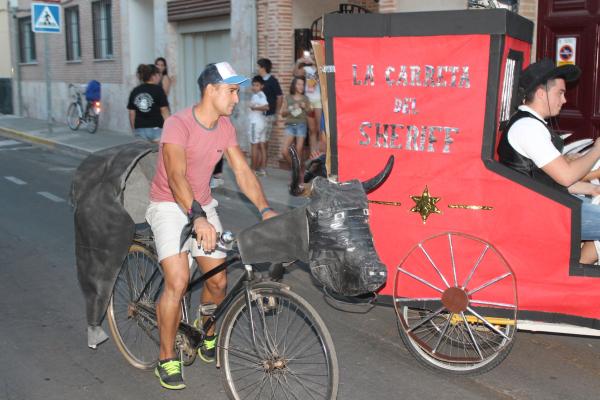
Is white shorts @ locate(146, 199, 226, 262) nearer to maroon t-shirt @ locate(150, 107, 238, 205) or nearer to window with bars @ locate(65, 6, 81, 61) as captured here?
maroon t-shirt @ locate(150, 107, 238, 205)

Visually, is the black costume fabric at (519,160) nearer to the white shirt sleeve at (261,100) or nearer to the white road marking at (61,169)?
the white shirt sleeve at (261,100)

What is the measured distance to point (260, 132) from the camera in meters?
12.5

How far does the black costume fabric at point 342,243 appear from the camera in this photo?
11.1ft

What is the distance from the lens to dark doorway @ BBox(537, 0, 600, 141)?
29.1 feet

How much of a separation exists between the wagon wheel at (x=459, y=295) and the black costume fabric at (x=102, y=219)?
1658mm

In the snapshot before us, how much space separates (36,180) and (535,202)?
1009cm

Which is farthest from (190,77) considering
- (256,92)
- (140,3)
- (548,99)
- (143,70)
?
(548,99)

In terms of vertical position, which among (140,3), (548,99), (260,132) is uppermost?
(140,3)

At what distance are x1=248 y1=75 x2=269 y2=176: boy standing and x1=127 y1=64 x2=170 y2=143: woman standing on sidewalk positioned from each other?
5.91 ft

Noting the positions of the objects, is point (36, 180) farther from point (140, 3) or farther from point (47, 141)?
point (140, 3)

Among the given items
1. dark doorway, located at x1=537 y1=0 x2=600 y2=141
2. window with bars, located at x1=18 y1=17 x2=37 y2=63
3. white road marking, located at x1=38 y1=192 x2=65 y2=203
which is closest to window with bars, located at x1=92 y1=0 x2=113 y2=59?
window with bars, located at x1=18 y1=17 x2=37 y2=63

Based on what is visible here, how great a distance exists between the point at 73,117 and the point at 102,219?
17.6 metres

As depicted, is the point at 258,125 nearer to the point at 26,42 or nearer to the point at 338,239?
the point at 338,239

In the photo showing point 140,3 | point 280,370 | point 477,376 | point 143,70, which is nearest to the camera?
point 280,370
